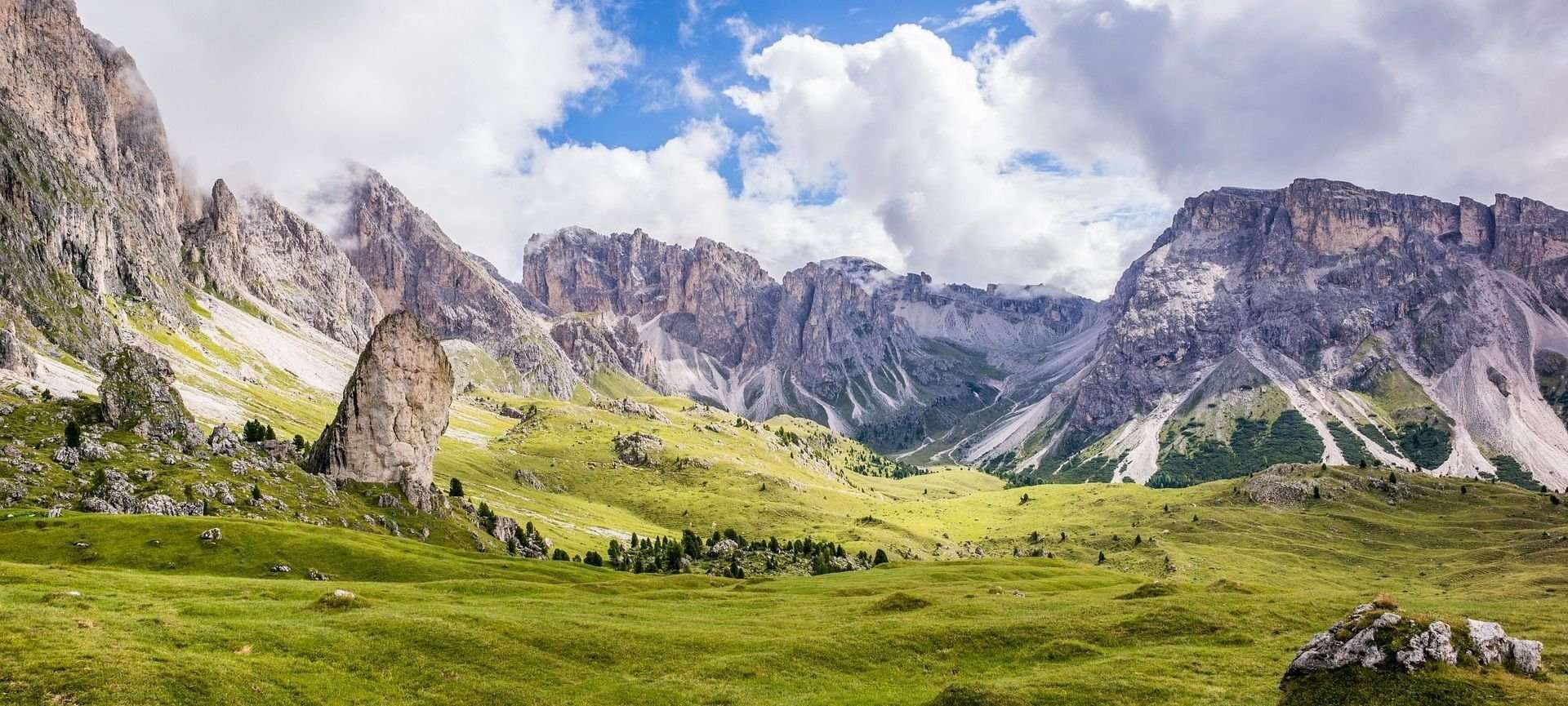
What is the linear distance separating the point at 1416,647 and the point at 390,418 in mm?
134948

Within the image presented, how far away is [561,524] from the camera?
199 metres

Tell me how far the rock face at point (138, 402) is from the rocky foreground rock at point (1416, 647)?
133246mm

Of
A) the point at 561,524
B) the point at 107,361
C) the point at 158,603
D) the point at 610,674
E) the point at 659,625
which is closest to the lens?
the point at 610,674

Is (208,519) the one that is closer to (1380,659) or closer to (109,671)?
(109,671)

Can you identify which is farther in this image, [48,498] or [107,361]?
[107,361]

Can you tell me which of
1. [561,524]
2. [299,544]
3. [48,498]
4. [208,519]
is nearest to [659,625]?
[299,544]

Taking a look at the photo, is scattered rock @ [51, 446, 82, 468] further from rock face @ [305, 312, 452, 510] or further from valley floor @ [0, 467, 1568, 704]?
rock face @ [305, 312, 452, 510]

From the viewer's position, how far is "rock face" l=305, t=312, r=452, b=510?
131000 millimetres

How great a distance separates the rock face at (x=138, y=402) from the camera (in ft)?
368

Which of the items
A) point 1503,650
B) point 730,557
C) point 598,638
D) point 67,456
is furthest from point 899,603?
point 67,456

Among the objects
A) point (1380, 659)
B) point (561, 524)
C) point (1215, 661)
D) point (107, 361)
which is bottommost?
point (561, 524)

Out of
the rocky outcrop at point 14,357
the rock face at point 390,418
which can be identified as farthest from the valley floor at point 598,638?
the rocky outcrop at point 14,357

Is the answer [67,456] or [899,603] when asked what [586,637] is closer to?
[899,603]

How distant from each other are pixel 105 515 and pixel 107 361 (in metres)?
40.8
